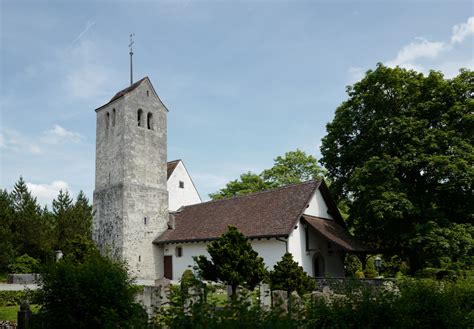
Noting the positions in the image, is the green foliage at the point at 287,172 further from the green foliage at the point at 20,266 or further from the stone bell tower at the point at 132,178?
the green foliage at the point at 20,266

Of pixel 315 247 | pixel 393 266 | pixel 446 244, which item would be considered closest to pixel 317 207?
pixel 315 247

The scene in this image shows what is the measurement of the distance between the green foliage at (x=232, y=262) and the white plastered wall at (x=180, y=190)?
1829 cm

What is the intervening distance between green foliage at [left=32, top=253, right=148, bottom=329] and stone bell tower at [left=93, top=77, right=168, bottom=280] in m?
20.0

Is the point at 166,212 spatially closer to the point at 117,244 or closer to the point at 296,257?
the point at 117,244

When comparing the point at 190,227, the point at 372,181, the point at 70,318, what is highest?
the point at 372,181

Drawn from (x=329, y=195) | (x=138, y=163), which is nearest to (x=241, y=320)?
(x=329, y=195)

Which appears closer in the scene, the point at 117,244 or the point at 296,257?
the point at 296,257

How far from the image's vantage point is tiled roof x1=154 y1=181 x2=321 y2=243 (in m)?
24.6

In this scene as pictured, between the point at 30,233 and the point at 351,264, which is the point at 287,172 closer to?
the point at 351,264

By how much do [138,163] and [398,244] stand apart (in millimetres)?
18043

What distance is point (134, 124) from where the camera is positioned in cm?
3200

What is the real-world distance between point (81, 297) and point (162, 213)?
23.3m

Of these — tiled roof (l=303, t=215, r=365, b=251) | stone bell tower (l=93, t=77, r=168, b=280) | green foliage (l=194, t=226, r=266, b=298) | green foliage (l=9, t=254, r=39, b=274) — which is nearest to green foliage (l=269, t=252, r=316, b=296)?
green foliage (l=194, t=226, r=266, b=298)

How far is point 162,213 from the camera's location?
3250 centimetres
